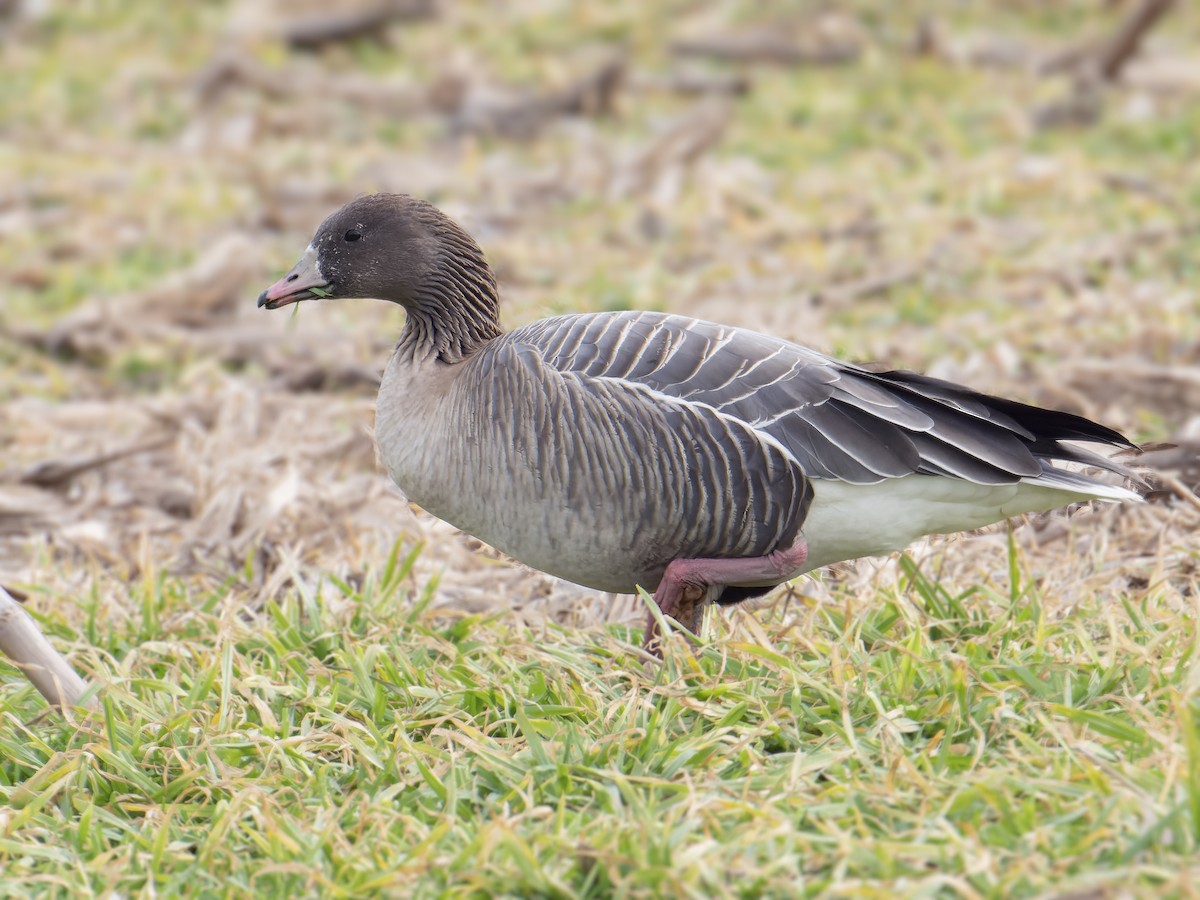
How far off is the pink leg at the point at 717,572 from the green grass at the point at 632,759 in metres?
0.19

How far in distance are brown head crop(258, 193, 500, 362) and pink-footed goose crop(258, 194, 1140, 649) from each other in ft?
1.43

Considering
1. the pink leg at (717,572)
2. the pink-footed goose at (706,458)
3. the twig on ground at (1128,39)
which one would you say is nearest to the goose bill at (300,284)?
the pink-footed goose at (706,458)

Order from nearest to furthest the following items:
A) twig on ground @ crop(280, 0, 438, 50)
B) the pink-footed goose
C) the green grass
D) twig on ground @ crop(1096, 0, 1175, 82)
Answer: the green grass, the pink-footed goose, twig on ground @ crop(1096, 0, 1175, 82), twig on ground @ crop(280, 0, 438, 50)

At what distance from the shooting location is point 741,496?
4664 millimetres

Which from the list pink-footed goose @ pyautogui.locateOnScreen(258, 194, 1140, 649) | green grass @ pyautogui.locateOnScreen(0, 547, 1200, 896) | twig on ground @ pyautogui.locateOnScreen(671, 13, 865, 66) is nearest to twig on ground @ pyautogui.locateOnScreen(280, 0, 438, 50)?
twig on ground @ pyautogui.locateOnScreen(671, 13, 865, 66)

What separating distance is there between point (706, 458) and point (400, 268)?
138 centimetres

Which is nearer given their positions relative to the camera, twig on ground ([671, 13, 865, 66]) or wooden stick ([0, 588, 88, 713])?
wooden stick ([0, 588, 88, 713])

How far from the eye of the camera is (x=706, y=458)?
465cm

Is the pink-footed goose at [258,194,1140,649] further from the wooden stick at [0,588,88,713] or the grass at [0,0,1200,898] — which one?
the wooden stick at [0,588,88,713]

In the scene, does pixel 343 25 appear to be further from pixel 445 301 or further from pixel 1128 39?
pixel 445 301

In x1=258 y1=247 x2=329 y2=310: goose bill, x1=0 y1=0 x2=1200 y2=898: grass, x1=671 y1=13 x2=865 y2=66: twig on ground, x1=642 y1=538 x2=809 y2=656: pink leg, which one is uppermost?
x1=258 y1=247 x2=329 y2=310: goose bill

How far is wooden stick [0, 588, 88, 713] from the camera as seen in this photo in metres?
4.41

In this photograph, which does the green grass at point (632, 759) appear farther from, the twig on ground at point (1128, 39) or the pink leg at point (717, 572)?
the twig on ground at point (1128, 39)

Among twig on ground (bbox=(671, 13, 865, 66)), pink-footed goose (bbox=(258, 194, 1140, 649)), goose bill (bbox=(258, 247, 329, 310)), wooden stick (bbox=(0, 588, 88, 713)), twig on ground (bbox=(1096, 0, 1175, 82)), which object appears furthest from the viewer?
twig on ground (bbox=(671, 13, 865, 66))
